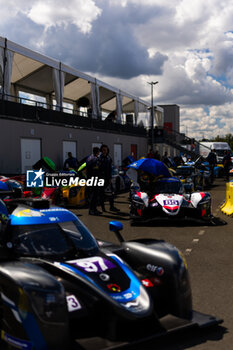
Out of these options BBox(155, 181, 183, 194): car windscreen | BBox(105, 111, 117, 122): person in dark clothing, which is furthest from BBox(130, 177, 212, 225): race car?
BBox(105, 111, 117, 122): person in dark clothing

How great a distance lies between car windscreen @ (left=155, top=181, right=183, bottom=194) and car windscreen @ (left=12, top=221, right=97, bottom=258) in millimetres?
6664

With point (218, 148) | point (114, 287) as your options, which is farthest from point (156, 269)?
point (218, 148)

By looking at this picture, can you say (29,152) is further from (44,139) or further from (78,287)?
(78,287)

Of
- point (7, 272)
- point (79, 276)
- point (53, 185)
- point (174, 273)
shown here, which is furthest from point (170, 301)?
point (53, 185)

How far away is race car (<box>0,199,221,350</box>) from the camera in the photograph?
11.0 feet

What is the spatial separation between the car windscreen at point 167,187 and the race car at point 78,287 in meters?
6.23

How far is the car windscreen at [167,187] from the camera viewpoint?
11.1m

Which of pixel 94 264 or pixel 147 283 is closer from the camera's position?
pixel 94 264

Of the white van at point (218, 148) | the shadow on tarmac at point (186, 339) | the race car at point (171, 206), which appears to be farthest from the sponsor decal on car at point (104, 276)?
the white van at point (218, 148)

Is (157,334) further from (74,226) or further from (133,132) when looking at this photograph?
(133,132)

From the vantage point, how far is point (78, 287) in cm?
386

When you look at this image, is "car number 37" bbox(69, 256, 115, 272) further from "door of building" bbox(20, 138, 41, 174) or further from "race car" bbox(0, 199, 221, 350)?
"door of building" bbox(20, 138, 41, 174)

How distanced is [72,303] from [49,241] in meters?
0.86

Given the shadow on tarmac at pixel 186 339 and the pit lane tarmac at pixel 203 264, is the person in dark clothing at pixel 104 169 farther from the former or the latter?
the shadow on tarmac at pixel 186 339
